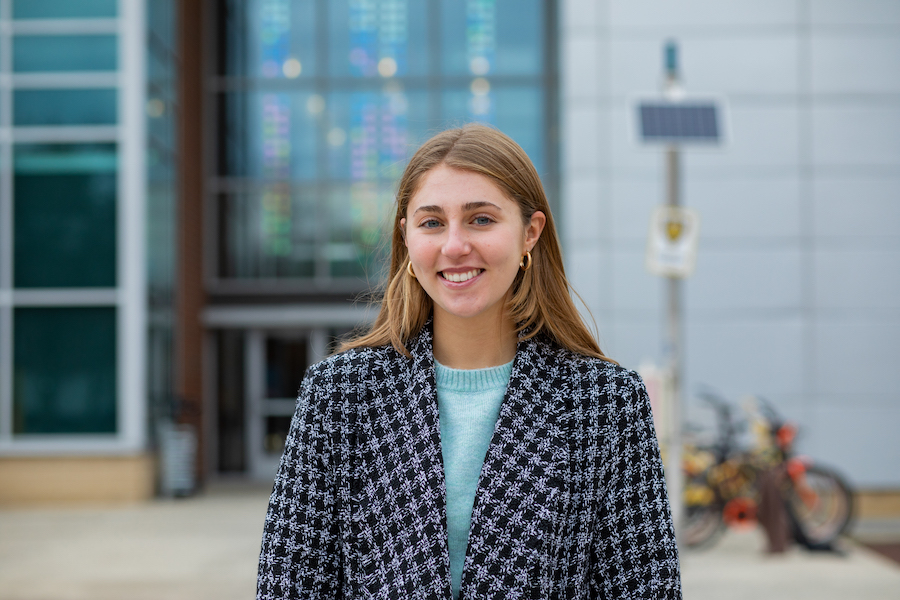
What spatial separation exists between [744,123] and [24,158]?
8699 millimetres

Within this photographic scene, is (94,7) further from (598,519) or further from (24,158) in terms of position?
(598,519)

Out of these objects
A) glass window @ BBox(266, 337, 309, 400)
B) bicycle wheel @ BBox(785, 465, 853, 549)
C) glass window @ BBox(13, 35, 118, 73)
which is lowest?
bicycle wheel @ BBox(785, 465, 853, 549)

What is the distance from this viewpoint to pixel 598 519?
1949mm

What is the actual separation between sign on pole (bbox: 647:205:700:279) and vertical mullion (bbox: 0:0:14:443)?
912 centimetres

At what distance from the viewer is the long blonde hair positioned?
6.40 ft

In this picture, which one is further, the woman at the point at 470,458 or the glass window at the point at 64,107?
the glass window at the point at 64,107

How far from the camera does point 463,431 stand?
1.97m

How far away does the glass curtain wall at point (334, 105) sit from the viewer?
48.5ft

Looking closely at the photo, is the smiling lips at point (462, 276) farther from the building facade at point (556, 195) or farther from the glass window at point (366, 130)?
the glass window at point (366, 130)

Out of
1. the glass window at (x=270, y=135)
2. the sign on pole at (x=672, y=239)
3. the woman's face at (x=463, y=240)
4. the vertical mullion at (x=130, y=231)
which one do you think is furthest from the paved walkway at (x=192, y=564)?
the glass window at (x=270, y=135)

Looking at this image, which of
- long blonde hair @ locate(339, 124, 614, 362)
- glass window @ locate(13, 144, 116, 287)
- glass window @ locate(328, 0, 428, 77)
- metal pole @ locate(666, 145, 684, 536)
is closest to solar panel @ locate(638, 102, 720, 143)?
metal pole @ locate(666, 145, 684, 536)

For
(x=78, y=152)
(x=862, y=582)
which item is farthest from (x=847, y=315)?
(x=78, y=152)

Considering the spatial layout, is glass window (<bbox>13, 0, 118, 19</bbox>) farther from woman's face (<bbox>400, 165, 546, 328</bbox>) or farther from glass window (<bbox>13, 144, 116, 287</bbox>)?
woman's face (<bbox>400, 165, 546, 328</bbox>)

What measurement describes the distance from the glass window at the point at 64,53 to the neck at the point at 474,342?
11590 millimetres
